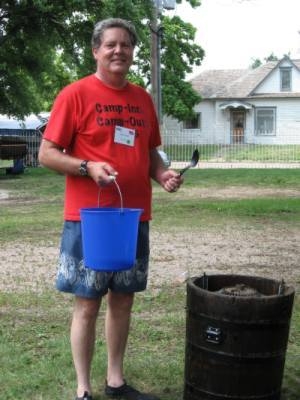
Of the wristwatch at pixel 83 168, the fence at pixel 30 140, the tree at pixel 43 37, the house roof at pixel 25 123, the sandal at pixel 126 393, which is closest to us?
the wristwatch at pixel 83 168

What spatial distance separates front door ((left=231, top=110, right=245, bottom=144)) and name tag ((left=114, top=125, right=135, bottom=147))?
4279 cm

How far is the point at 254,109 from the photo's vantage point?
4572cm

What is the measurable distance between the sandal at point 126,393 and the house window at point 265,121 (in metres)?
42.5

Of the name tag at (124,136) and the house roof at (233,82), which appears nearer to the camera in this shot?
the name tag at (124,136)

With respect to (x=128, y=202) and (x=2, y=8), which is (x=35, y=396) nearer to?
(x=128, y=202)

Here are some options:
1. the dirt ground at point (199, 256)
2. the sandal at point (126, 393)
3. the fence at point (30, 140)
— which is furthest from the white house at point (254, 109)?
the sandal at point (126, 393)

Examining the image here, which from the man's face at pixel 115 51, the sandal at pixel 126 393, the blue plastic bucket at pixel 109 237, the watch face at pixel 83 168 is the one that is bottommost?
the sandal at pixel 126 393

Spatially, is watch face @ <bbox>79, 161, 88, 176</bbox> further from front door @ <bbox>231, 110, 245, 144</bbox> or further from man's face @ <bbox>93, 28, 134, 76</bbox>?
front door @ <bbox>231, 110, 245, 144</bbox>

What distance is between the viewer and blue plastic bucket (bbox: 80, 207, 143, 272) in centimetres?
309

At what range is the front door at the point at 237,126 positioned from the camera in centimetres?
4600

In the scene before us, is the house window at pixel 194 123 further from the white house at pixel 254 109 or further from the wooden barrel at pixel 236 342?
the wooden barrel at pixel 236 342

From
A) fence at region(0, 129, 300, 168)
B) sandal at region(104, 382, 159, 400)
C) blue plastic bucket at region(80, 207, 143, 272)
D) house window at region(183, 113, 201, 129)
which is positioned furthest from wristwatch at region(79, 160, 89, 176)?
house window at region(183, 113, 201, 129)

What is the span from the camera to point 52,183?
671 inches

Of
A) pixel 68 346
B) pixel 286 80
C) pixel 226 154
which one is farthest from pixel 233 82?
pixel 68 346
